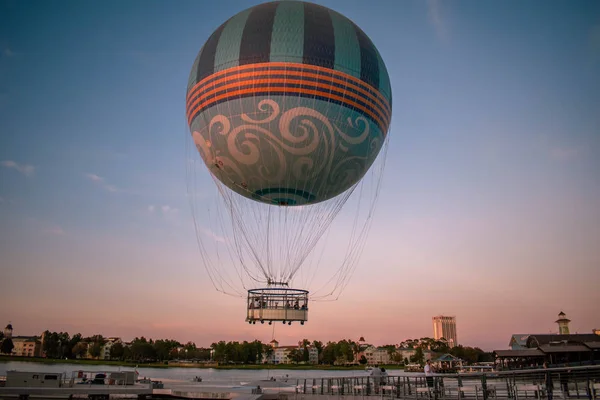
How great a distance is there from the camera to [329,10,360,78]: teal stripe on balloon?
A: 17.5 metres

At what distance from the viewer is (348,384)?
17.5 metres

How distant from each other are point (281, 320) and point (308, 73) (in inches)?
355

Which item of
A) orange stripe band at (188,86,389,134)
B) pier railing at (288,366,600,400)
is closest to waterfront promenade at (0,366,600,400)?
pier railing at (288,366,600,400)

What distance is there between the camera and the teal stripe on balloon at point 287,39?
668 inches

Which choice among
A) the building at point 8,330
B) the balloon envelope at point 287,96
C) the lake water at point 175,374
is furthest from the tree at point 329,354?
the balloon envelope at point 287,96

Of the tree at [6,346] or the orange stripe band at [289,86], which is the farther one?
the tree at [6,346]

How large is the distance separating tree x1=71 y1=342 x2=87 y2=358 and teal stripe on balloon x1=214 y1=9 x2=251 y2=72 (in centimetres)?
14824

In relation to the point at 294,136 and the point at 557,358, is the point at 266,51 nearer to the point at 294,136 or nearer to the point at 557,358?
the point at 294,136

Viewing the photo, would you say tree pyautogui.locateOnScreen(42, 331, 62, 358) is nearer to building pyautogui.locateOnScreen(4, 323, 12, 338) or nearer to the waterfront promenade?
building pyautogui.locateOnScreen(4, 323, 12, 338)

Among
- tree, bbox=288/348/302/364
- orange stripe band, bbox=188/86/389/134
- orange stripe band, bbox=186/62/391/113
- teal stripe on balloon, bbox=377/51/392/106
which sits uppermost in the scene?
teal stripe on balloon, bbox=377/51/392/106

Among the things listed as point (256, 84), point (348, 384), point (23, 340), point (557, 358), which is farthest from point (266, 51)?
point (23, 340)

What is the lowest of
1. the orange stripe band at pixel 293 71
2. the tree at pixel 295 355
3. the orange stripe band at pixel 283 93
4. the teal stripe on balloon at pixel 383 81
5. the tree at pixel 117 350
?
the tree at pixel 295 355

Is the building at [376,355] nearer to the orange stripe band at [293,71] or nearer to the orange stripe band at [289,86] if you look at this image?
the orange stripe band at [289,86]

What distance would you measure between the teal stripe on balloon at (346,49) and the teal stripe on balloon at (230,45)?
140 inches
